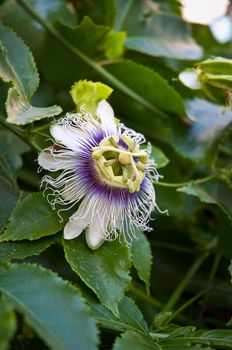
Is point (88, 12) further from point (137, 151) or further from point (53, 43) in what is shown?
point (137, 151)

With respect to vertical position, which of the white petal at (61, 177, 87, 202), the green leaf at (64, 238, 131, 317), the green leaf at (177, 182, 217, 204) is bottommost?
the green leaf at (177, 182, 217, 204)

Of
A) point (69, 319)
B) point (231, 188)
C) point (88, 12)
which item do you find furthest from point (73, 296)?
point (88, 12)

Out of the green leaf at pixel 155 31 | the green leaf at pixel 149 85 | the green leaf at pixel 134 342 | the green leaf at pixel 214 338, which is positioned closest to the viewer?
the green leaf at pixel 134 342

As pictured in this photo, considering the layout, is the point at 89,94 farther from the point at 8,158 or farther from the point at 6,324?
the point at 6,324

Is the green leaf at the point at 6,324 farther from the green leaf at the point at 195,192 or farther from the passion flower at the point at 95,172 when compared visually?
the green leaf at the point at 195,192


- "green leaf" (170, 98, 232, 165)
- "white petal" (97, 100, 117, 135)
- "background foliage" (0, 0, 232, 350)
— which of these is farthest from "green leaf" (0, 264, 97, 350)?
"green leaf" (170, 98, 232, 165)

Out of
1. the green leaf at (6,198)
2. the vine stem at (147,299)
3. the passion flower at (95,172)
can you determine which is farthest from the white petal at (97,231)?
the vine stem at (147,299)

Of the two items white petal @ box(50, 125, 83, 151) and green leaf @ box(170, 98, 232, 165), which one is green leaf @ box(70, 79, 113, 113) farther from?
green leaf @ box(170, 98, 232, 165)
